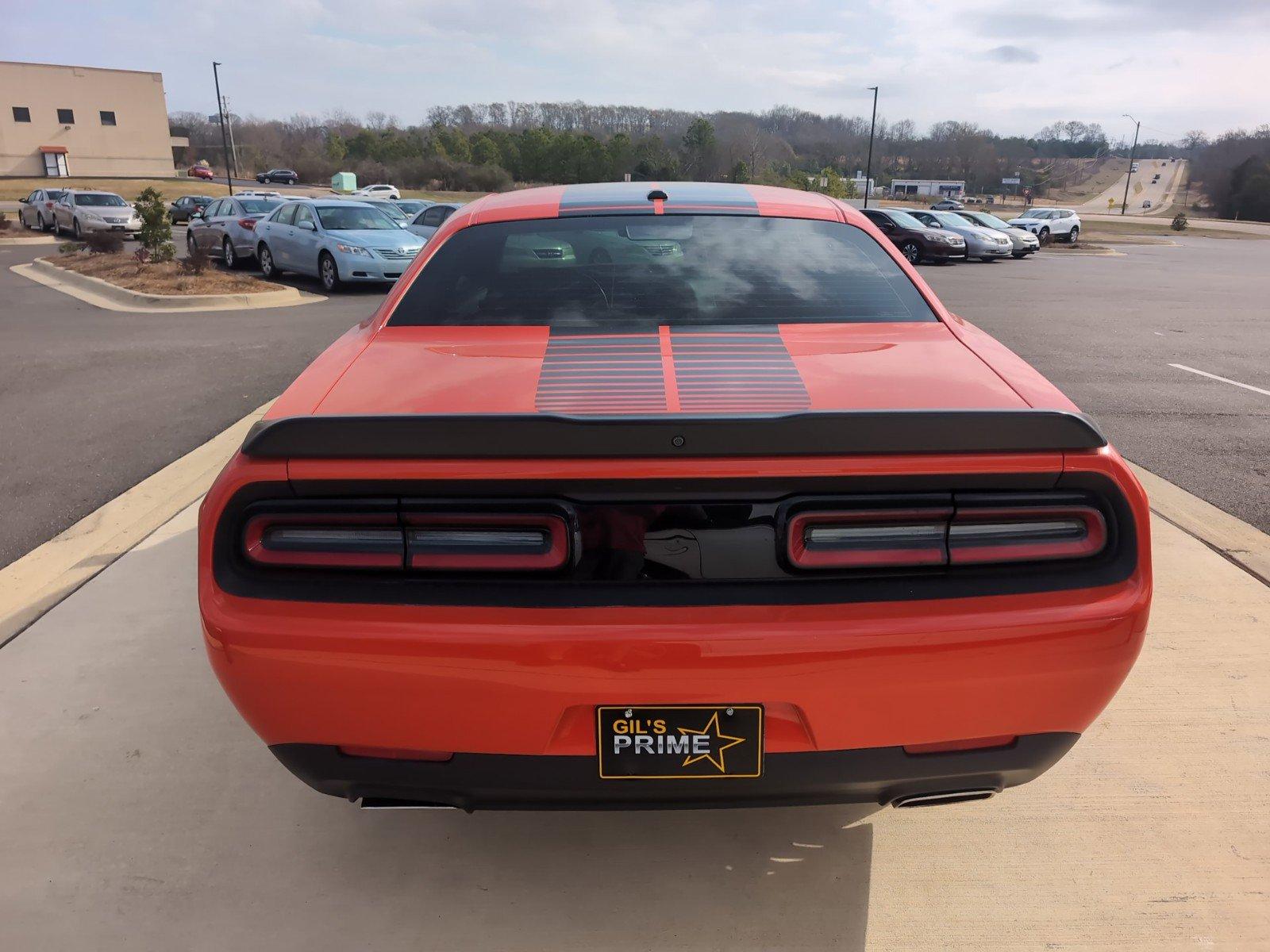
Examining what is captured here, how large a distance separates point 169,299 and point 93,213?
18.0 meters

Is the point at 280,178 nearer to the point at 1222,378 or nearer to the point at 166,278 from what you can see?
the point at 166,278

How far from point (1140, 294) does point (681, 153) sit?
6986 centimetres

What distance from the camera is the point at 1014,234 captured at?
28.5 meters

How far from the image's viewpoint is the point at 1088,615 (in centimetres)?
187

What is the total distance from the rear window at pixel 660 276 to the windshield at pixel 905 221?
23.9 meters

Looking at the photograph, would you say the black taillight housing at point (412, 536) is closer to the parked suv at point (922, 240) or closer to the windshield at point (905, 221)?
the parked suv at point (922, 240)

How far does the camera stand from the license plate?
1840 mm

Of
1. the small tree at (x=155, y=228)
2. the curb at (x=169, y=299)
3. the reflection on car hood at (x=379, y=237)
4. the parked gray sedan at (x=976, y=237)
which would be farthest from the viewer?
the parked gray sedan at (x=976, y=237)

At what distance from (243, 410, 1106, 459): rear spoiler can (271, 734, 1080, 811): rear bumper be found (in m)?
0.62

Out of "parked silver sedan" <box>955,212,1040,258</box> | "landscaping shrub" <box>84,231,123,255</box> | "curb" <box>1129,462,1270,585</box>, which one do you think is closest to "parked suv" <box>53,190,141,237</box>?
"landscaping shrub" <box>84,231,123,255</box>

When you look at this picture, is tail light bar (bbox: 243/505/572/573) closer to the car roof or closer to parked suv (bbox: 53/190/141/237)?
the car roof

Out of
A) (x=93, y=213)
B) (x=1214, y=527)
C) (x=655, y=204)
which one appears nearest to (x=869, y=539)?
(x=655, y=204)

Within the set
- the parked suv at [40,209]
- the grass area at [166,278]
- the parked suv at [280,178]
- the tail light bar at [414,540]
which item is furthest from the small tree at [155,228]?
the parked suv at [280,178]

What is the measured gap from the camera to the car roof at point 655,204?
3131 millimetres
